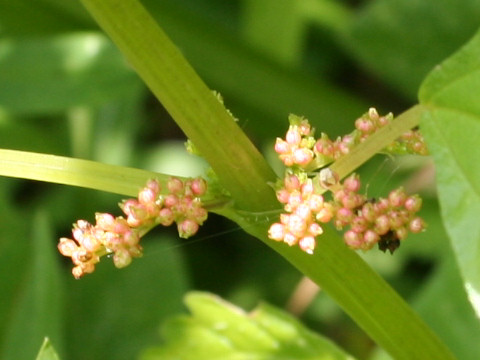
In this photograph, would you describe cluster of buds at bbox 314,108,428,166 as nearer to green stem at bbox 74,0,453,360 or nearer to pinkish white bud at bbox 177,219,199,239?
green stem at bbox 74,0,453,360

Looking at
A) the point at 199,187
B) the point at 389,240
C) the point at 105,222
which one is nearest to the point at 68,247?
the point at 105,222

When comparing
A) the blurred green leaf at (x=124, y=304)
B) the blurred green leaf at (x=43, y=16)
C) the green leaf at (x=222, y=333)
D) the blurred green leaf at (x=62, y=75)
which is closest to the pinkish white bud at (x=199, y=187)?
the green leaf at (x=222, y=333)

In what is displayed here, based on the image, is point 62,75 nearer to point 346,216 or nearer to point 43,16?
point 43,16

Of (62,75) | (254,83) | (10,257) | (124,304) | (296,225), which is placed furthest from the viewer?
(254,83)

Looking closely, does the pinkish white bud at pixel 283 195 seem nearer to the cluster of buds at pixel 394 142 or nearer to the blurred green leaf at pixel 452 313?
the cluster of buds at pixel 394 142

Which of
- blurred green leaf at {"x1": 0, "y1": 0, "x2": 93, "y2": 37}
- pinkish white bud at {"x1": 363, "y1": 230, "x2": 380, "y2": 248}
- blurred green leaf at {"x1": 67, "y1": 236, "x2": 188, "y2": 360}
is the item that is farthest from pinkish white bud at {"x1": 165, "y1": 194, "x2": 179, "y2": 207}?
blurred green leaf at {"x1": 0, "y1": 0, "x2": 93, "y2": 37}

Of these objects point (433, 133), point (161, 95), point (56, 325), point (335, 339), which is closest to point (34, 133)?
point (56, 325)
